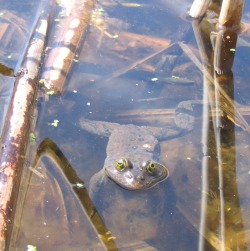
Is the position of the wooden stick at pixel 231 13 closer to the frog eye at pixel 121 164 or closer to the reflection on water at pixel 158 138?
the reflection on water at pixel 158 138

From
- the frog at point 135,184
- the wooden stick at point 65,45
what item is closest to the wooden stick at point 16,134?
the wooden stick at point 65,45

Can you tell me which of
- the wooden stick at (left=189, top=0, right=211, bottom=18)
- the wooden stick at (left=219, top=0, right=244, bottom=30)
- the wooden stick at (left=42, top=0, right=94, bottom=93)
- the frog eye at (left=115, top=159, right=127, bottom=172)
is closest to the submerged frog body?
the frog eye at (left=115, top=159, right=127, bottom=172)

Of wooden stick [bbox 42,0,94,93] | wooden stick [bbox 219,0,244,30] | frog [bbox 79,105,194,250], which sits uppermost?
wooden stick [bbox 219,0,244,30]

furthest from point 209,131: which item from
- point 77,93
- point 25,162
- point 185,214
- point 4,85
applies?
point 4,85

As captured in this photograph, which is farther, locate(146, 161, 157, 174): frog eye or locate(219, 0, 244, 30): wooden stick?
locate(219, 0, 244, 30): wooden stick

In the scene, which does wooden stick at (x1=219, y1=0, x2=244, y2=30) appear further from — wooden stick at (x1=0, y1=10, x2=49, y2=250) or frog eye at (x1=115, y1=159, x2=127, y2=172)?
frog eye at (x1=115, y1=159, x2=127, y2=172)

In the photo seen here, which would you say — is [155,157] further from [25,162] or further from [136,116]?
[25,162]

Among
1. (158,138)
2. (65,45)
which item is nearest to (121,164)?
(158,138)
